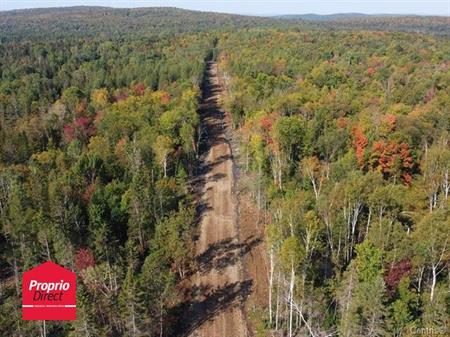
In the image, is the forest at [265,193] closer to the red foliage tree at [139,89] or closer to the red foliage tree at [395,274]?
the red foliage tree at [395,274]

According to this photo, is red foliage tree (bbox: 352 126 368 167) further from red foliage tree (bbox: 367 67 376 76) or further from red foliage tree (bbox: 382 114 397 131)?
red foliage tree (bbox: 367 67 376 76)

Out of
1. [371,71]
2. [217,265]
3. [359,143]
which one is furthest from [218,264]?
[371,71]

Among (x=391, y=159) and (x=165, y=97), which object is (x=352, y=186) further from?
(x=165, y=97)

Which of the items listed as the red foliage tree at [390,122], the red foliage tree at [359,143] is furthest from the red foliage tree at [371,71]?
the red foliage tree at [359,143]

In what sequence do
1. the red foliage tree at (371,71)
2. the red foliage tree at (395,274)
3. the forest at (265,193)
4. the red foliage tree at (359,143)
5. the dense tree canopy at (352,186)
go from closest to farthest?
Answer: 1. the dense tree canopy at (352,186)
2. the forest at (265,193)
3. the red foliage tree at (395,274)
4. the red foliage tree at (359,143)
5. the red foliage tree at (371,71)

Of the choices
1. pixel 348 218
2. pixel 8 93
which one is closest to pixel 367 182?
pixel 348 218

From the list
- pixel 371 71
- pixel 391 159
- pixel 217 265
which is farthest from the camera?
pixel 371 71

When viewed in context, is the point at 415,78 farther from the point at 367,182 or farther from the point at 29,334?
the point at 29,334
